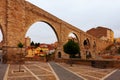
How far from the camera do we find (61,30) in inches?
1183

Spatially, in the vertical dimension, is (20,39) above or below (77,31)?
below

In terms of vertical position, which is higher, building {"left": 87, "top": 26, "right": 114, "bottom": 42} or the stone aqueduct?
building {"left": 87, "top": 26, "right": 114, "bottom": 42}

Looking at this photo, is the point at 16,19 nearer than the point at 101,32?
Yes

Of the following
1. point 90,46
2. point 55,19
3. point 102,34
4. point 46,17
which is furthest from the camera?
point 102,34

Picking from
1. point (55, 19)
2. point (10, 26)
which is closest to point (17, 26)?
point (10, 26)

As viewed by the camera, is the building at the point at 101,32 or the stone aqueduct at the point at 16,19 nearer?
the stone aqueduct at the point at 16,19

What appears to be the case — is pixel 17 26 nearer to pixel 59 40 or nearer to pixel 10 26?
pixel 10 26

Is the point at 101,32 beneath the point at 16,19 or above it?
above

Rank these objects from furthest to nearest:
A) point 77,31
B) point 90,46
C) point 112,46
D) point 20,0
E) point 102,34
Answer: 1. point 102,34
2. point 112,46
3. point 90,46
4. point 77,31
5. point 20,0

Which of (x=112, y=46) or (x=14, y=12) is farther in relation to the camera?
(x=112, y=46)

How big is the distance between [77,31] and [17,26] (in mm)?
17062

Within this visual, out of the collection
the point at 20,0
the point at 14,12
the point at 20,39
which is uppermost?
the point at 20,0

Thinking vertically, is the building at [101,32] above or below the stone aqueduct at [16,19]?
above

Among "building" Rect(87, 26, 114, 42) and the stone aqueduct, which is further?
"building" Rect(87, 26, 114, 42)
